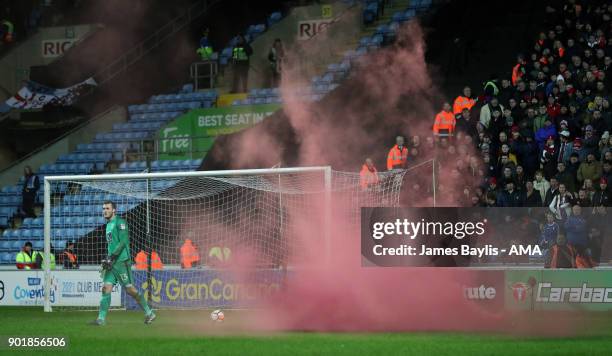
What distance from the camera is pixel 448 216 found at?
19.8 metres

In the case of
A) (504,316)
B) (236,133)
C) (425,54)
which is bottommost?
(504,316)

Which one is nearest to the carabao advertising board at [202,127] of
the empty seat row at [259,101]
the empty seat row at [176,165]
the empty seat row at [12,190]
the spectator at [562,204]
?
the empty seat row at [259,101]

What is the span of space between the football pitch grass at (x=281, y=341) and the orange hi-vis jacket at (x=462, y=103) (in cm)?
723

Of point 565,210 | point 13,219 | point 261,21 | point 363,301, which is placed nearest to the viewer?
point 363,301

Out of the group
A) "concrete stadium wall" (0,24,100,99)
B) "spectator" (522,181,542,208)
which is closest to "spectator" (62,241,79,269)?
"spectator" (522,181,542,208)

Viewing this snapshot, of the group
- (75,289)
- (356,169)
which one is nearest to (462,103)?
(356,169)

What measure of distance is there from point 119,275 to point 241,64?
47.4ft

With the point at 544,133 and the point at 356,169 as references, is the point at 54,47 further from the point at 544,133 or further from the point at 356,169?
the point at 544,133

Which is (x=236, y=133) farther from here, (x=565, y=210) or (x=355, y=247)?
(x=565, y=210)

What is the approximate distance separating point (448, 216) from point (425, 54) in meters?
8.36

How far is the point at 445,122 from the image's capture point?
23609 mm

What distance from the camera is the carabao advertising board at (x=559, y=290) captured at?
1978cm

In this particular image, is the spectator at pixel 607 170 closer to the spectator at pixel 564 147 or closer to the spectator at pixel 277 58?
the spectator at pixel 564 147

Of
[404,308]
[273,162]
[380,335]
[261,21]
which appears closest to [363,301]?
[404,308]
